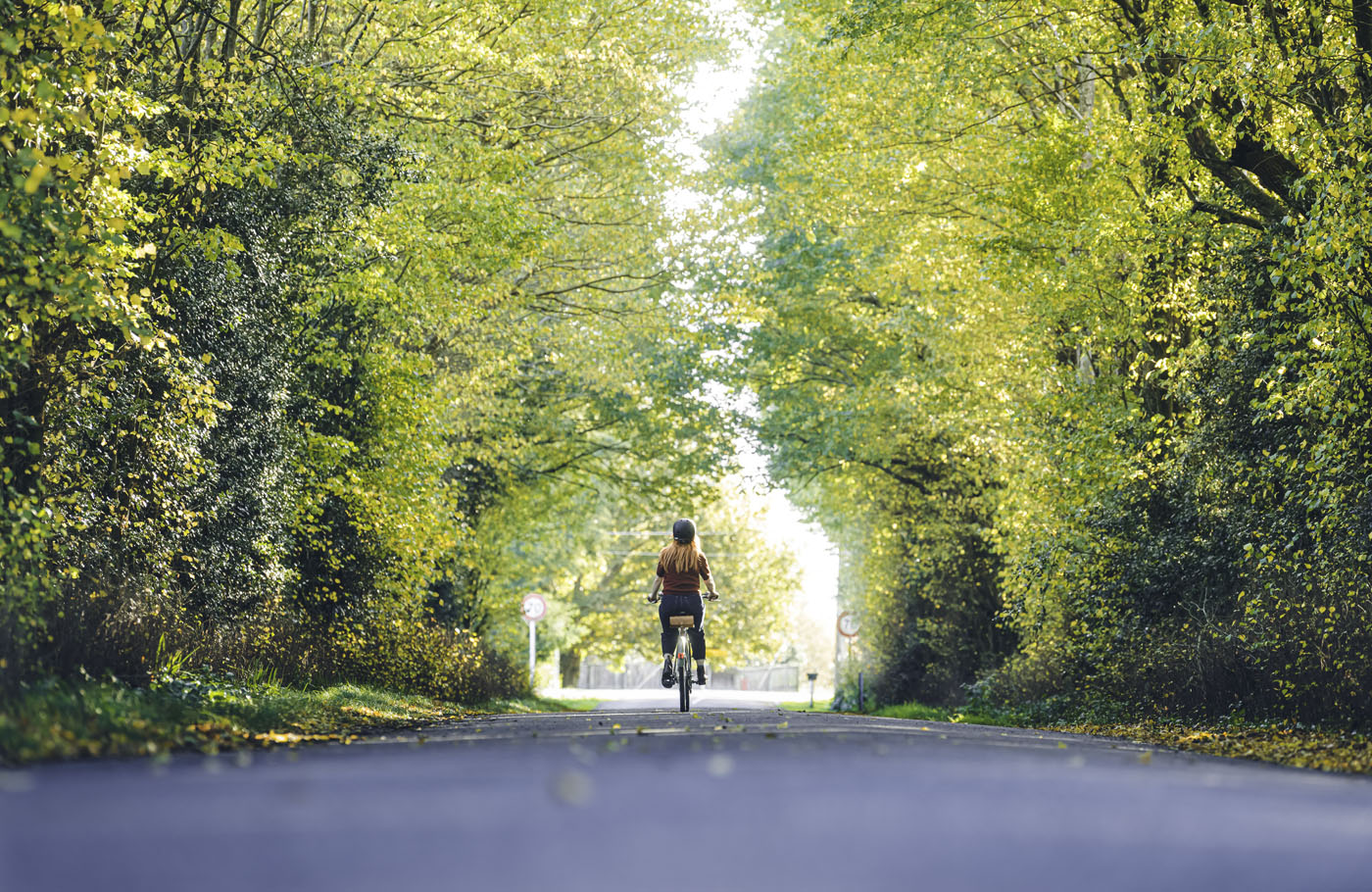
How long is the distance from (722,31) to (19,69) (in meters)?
17.9

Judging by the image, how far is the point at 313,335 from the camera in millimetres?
18234

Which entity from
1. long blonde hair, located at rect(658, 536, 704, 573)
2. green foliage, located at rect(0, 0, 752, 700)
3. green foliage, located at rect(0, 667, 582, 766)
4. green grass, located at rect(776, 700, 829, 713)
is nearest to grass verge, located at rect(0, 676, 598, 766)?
green foliage, located at rect(0, 667, 582, 766)

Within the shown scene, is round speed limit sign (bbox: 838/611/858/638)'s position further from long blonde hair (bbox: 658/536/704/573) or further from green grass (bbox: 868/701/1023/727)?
long blonde hair (bbox: 658/536/704/573)

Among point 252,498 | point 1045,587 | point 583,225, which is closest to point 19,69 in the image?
point 252,498

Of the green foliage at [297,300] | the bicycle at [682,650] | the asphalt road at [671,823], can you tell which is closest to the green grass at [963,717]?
the bicycle at [682,650]

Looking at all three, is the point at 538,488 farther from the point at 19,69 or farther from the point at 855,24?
the point at 19,69

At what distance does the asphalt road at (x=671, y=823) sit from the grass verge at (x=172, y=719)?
1.36ft

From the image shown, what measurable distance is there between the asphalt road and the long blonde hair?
23.2 feet

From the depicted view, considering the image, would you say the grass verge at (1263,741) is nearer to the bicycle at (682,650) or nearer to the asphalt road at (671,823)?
the asphalt road at (671,823)

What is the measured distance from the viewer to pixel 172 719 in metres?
9.73

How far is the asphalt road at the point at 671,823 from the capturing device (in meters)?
4.52

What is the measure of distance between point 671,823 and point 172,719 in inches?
212

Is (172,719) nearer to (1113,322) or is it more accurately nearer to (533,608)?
(1113,322)

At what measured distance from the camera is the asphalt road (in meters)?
4.52
